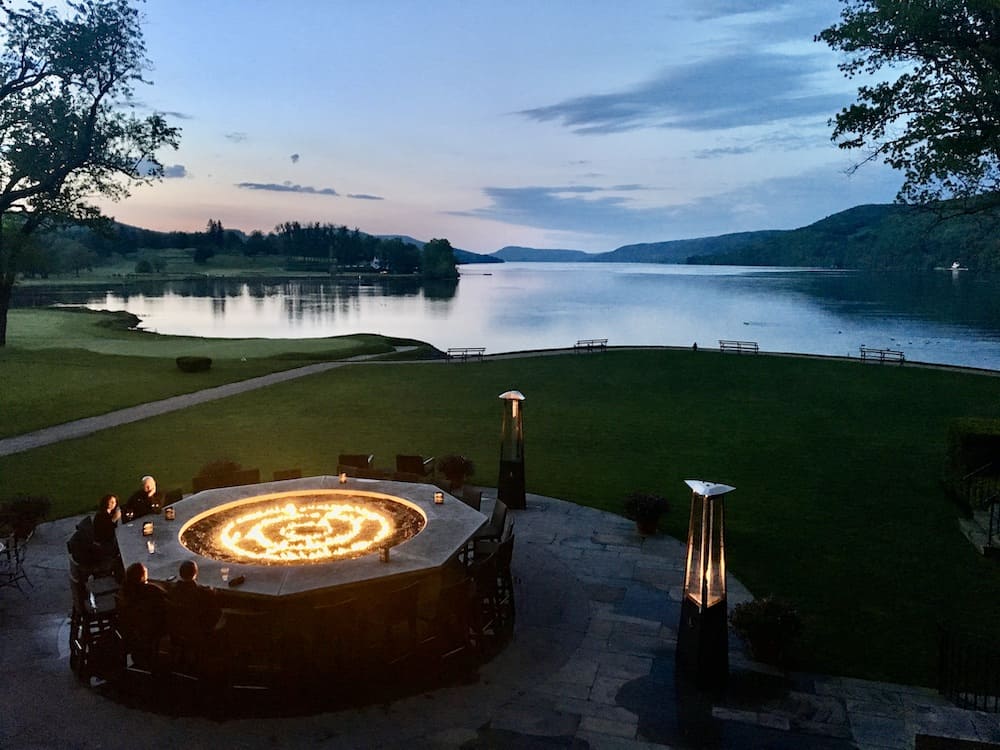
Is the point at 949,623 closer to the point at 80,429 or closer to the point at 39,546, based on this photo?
the point at 39,546

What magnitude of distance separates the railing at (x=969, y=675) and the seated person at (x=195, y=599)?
27.5 ft

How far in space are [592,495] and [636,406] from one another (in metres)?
12.6

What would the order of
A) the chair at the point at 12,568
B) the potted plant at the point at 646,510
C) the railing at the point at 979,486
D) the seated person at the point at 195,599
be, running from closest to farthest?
the seated person at the point at 195,599 < the chair at the point at 12,568 < the potted plant at the point at 646,510 < the railing at the point at 979,486

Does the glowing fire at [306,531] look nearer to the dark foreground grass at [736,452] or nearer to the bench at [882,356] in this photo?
the dark foreground grass at [736,452]

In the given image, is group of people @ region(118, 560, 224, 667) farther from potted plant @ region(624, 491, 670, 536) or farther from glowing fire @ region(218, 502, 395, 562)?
potted plant @ region(624, 491, 670, 536)

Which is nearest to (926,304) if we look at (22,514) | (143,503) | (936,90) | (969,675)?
(936,90)

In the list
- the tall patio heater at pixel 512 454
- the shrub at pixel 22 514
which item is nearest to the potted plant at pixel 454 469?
the tall patio heater at pixel 512 454

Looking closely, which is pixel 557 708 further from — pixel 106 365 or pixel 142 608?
pixel 106 365

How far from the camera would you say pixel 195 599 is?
7848mm

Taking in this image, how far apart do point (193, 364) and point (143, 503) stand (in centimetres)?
2755

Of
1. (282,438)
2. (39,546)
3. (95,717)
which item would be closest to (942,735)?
(95,717)

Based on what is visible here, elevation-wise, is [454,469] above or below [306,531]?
below

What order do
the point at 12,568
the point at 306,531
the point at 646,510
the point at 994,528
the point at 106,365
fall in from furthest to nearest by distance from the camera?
the point at 106,365, the point at 994,528, the point at 646,510, the point at 12,568, the point at 306,531

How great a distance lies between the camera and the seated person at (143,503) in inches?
426
